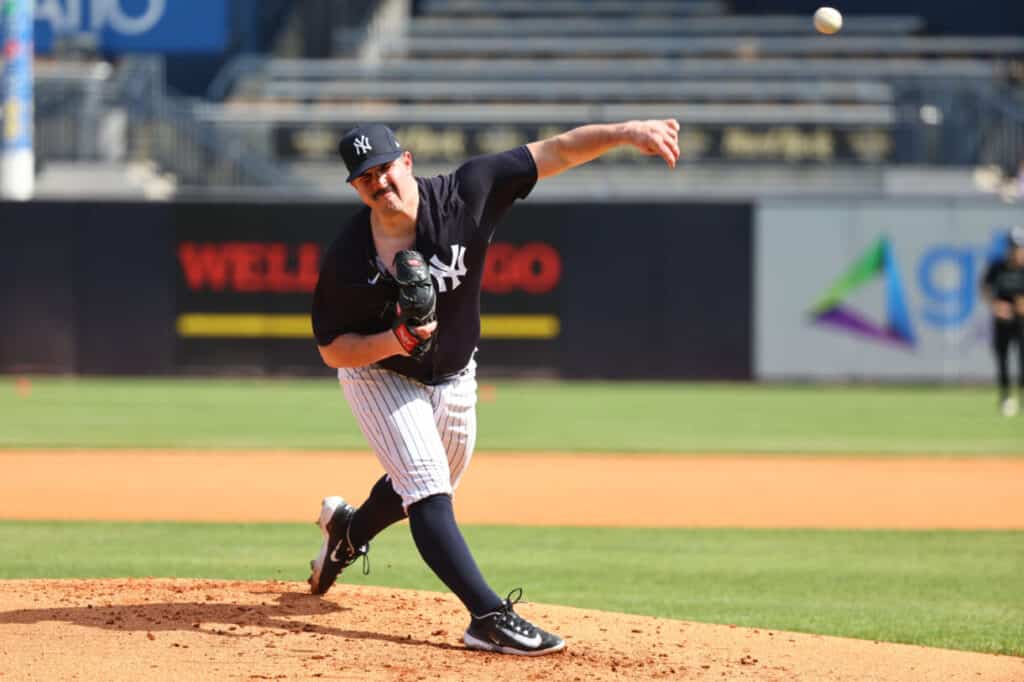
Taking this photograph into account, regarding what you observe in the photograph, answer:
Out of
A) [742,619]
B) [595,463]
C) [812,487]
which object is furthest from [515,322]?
[742,619]

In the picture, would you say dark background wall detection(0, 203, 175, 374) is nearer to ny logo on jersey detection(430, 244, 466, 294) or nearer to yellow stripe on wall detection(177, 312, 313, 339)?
yellow stripe on wall detection(177, 312, 313, 339)

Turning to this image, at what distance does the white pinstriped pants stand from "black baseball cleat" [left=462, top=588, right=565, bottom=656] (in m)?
0.43

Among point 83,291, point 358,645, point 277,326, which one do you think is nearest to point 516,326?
point 277,326

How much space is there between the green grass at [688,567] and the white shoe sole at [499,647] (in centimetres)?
126

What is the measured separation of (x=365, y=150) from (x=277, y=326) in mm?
15860

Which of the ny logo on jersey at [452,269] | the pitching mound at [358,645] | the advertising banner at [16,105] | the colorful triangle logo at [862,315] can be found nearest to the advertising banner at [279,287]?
the advertising banner at [16,105]

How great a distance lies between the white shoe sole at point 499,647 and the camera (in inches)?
194

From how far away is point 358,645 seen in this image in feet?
16.5

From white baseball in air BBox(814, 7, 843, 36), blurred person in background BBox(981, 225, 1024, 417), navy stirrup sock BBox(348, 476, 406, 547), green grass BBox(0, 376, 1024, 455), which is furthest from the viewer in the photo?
blurred person in background BBox(981, 225, 1024, 417)

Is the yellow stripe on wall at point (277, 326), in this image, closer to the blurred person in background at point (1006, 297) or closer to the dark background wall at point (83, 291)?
the dark background wall at point (83, 291)

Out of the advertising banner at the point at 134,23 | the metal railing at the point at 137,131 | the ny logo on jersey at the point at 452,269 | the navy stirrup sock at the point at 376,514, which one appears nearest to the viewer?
the ny logo on jersey at the point at 452,269

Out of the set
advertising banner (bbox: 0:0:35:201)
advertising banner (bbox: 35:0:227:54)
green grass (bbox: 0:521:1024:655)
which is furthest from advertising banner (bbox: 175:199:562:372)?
green grass (bbox: 0:521:1024:655)

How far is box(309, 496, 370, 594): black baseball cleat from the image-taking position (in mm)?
5797

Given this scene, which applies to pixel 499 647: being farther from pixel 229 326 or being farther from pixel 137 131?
pixel 137 131
